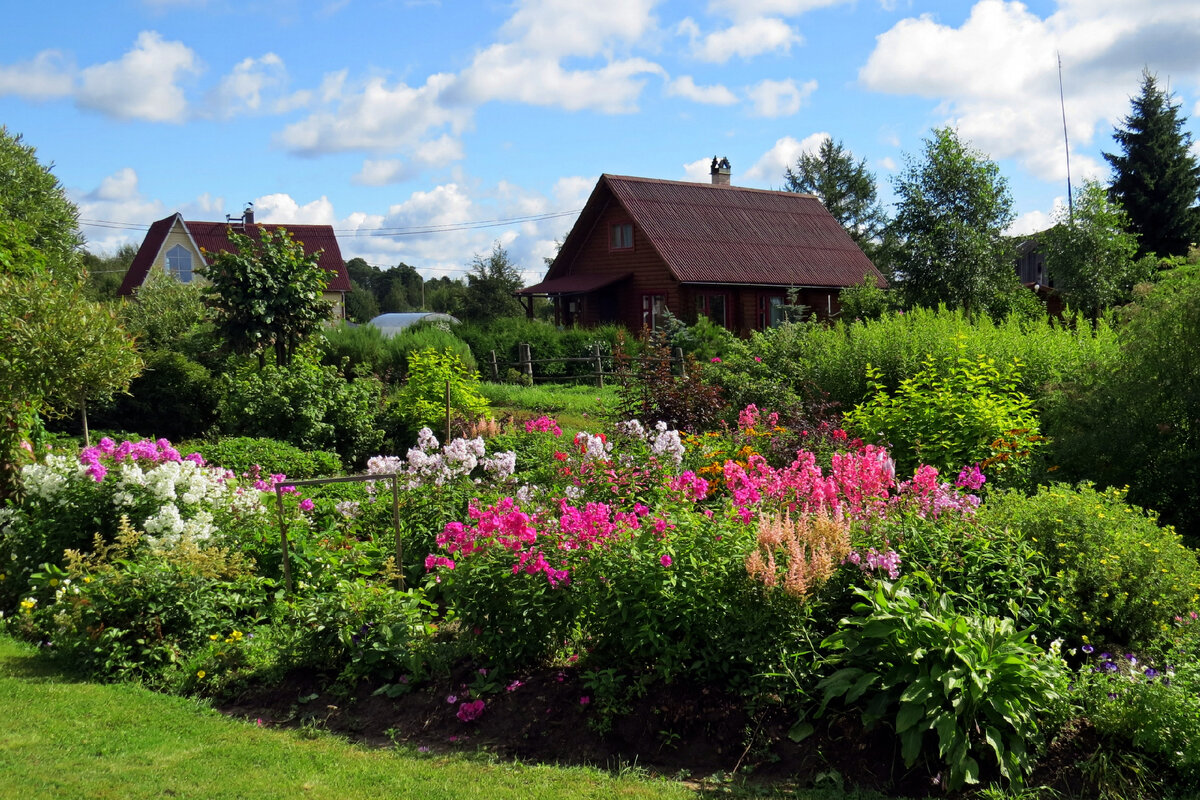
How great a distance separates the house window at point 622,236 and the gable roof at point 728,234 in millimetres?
824

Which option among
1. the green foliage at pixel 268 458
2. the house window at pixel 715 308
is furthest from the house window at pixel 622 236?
the green foliage at pixel 268 458

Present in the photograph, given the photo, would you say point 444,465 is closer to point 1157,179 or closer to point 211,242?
point 1157,179

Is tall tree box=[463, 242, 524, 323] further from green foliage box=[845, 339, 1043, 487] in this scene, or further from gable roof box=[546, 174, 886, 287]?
green foliage box=[845, 339, 1043, 487]

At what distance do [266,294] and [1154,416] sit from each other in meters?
11.0

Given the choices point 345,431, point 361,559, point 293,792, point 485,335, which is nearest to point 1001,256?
point 485,335

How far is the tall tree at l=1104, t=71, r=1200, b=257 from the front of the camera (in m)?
33.3

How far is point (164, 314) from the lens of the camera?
20578 millimetres

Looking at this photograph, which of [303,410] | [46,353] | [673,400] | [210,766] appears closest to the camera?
[210,766]

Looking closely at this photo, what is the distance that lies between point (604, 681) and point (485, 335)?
20005 mm

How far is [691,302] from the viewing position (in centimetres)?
2917

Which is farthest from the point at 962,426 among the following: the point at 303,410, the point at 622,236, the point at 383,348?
the point at 622,236

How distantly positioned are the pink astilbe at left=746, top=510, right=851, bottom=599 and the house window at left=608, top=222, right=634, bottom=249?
1038 inches

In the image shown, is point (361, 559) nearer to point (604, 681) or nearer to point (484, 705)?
point (484, 705)

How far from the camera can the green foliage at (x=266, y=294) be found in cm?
1323
